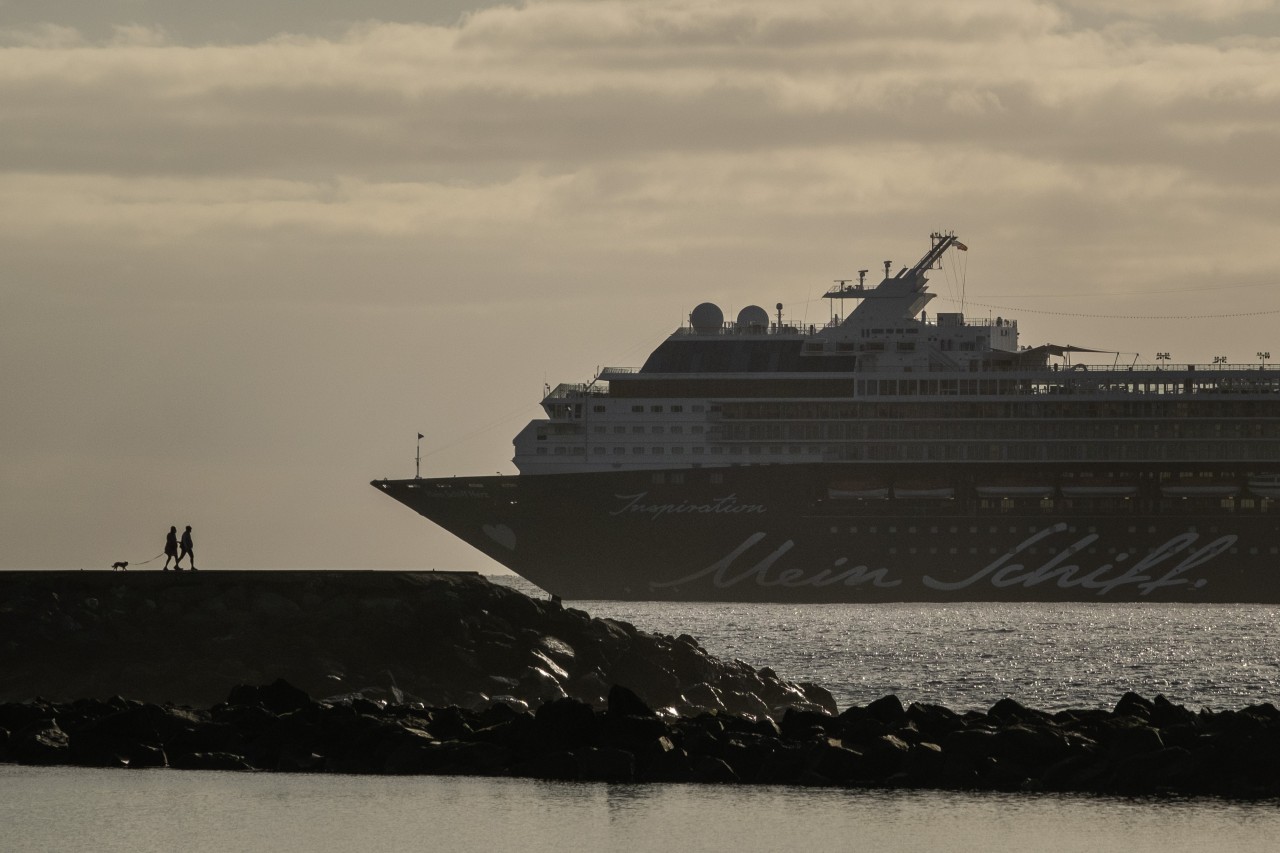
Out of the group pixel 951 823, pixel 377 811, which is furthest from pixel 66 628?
pixel 951 823

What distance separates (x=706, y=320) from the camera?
8650 centimetres

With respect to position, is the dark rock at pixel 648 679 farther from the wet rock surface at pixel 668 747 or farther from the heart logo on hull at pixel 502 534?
the heart logo on hull at pixel 502 534

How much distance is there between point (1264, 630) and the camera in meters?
68.1

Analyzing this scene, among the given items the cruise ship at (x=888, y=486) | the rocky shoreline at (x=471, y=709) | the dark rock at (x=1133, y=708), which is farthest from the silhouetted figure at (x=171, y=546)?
the cruise ship at (x=888, y=486)

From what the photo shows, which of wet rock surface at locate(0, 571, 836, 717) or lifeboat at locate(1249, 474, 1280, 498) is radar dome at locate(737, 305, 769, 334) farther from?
wet rock surface at locate(0, 571, 836, 717)

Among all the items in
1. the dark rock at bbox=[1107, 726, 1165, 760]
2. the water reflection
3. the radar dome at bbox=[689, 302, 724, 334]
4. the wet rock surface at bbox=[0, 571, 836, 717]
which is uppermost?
the radar dome at bbox=[689, 302, 724, 334]

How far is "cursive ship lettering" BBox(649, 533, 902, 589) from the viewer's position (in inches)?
3204

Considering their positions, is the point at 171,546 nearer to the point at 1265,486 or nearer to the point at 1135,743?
the point at 1135,743

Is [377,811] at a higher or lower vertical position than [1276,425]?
lower

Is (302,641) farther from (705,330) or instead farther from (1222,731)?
(705,330)

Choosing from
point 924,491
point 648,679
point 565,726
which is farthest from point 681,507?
point 565,726

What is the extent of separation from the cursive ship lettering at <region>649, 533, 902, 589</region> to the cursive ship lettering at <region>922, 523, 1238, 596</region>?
7.52 ft

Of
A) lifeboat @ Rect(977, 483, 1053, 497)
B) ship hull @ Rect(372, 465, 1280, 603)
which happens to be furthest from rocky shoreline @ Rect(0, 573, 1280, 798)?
lifeboat @ Rect(977, 483, 1053, 497)

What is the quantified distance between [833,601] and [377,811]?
5972 cm
